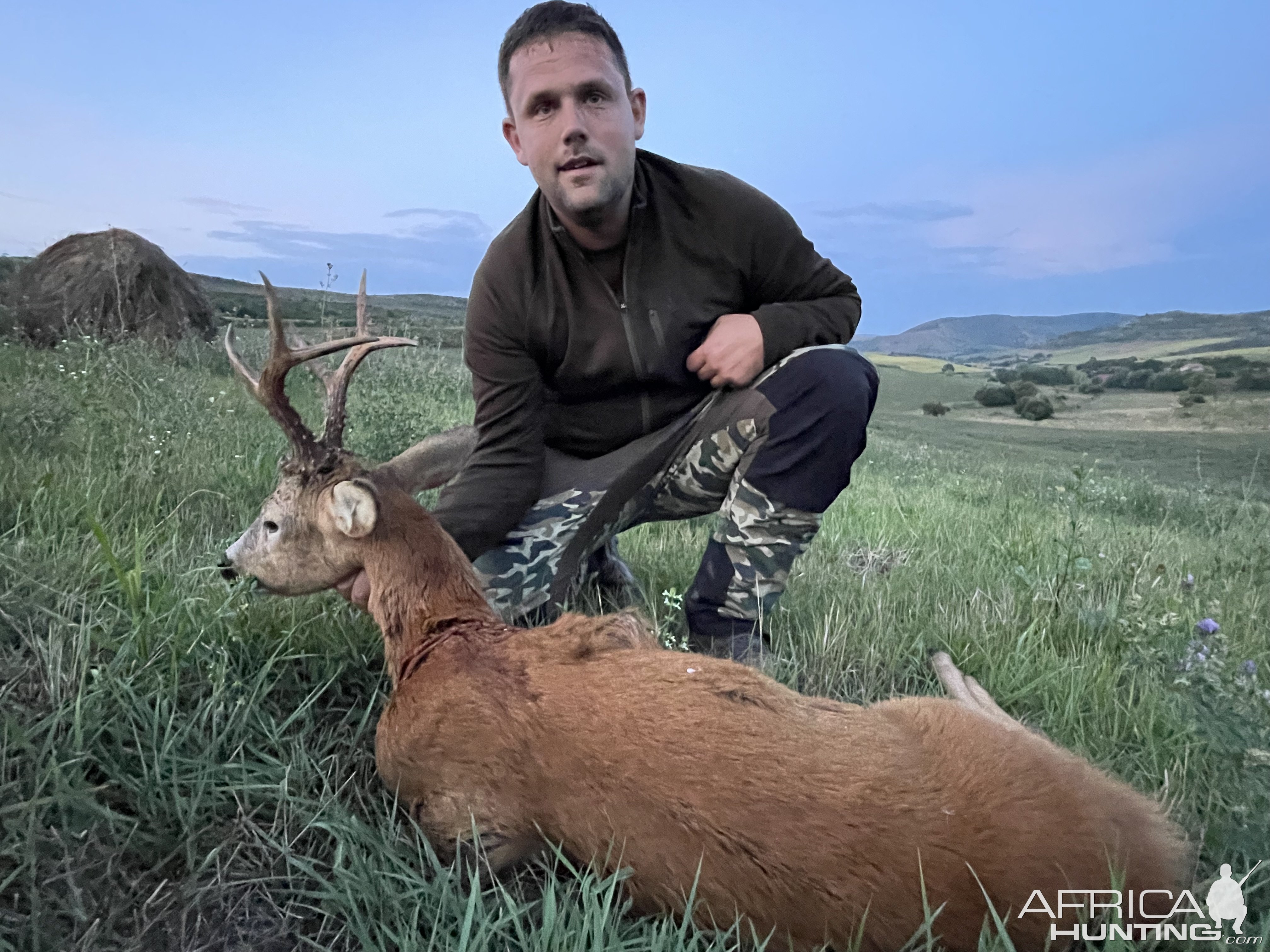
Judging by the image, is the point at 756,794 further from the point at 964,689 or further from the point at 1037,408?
the point at 1037,408

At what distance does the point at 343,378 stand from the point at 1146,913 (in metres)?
2.34

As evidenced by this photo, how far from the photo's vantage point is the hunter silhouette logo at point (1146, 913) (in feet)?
5.09

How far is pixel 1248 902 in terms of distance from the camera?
1.90 meters

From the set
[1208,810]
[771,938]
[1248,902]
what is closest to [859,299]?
[1208,810]

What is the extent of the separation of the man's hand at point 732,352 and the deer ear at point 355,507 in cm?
155

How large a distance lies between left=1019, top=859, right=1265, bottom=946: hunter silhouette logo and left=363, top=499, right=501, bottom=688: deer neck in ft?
4.85

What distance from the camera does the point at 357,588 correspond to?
259 centimetres

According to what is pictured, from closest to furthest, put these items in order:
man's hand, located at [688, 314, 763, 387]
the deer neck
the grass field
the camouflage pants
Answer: the grass field, the deer neck, the camouflage pants, man's hand, located at [688, 314, 763, 387]

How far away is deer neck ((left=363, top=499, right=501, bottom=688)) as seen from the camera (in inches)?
92.0

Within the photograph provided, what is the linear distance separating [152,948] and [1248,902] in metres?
2.43

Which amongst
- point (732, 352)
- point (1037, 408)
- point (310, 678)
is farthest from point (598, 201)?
point (1037, 408)

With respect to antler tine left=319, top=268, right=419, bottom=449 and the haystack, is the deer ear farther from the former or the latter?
the haystack

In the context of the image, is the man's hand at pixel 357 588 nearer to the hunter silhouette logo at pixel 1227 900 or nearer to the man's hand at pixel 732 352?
the man's hand at pixel 732 352

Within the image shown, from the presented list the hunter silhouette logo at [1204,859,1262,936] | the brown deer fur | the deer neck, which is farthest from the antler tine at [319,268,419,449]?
the hunter silhouette logo at [1204,859,1262,936]
